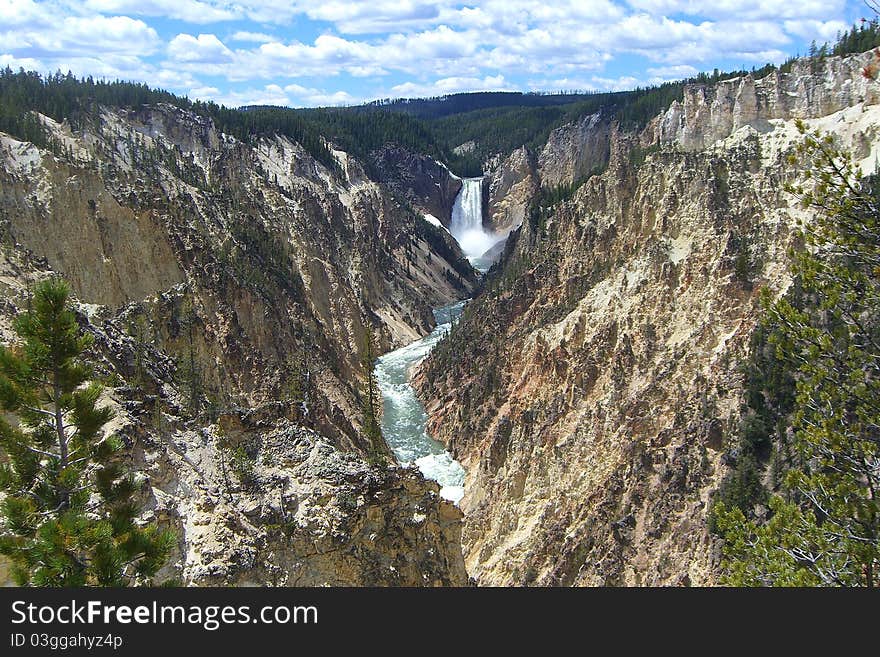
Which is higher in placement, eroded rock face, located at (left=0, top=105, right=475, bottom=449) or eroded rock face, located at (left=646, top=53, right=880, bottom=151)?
eroded rock face, located at (left=646, top=53, right=880, bottom=151)

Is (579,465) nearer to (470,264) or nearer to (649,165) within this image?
(649,165)

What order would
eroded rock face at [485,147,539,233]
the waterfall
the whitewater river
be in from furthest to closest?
the waterfall < eroded rock face at [485,147,539,233] < the whitewater river

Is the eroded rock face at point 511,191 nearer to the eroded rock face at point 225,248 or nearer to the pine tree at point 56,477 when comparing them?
the eroded rock face at point 225,248

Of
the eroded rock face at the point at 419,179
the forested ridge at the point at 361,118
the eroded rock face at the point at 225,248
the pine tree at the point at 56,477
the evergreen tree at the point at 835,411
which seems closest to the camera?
the evergreen tree at the point at 835,411

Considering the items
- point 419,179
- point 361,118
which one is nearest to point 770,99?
point 419,179

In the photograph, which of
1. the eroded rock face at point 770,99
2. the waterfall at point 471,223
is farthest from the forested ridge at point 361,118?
the waterfall at point 471,223

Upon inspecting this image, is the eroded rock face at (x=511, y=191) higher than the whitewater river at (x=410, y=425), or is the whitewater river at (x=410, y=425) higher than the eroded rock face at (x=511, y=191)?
the eroded rock face at (x=511, y=191)

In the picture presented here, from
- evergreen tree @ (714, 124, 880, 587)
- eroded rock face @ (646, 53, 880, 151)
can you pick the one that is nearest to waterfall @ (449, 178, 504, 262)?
eroded rock face @ (646, 53, 880, 151)

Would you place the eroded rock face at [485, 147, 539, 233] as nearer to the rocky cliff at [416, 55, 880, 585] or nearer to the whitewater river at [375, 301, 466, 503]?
the whitewater river at [375, 301, 466, 503]
